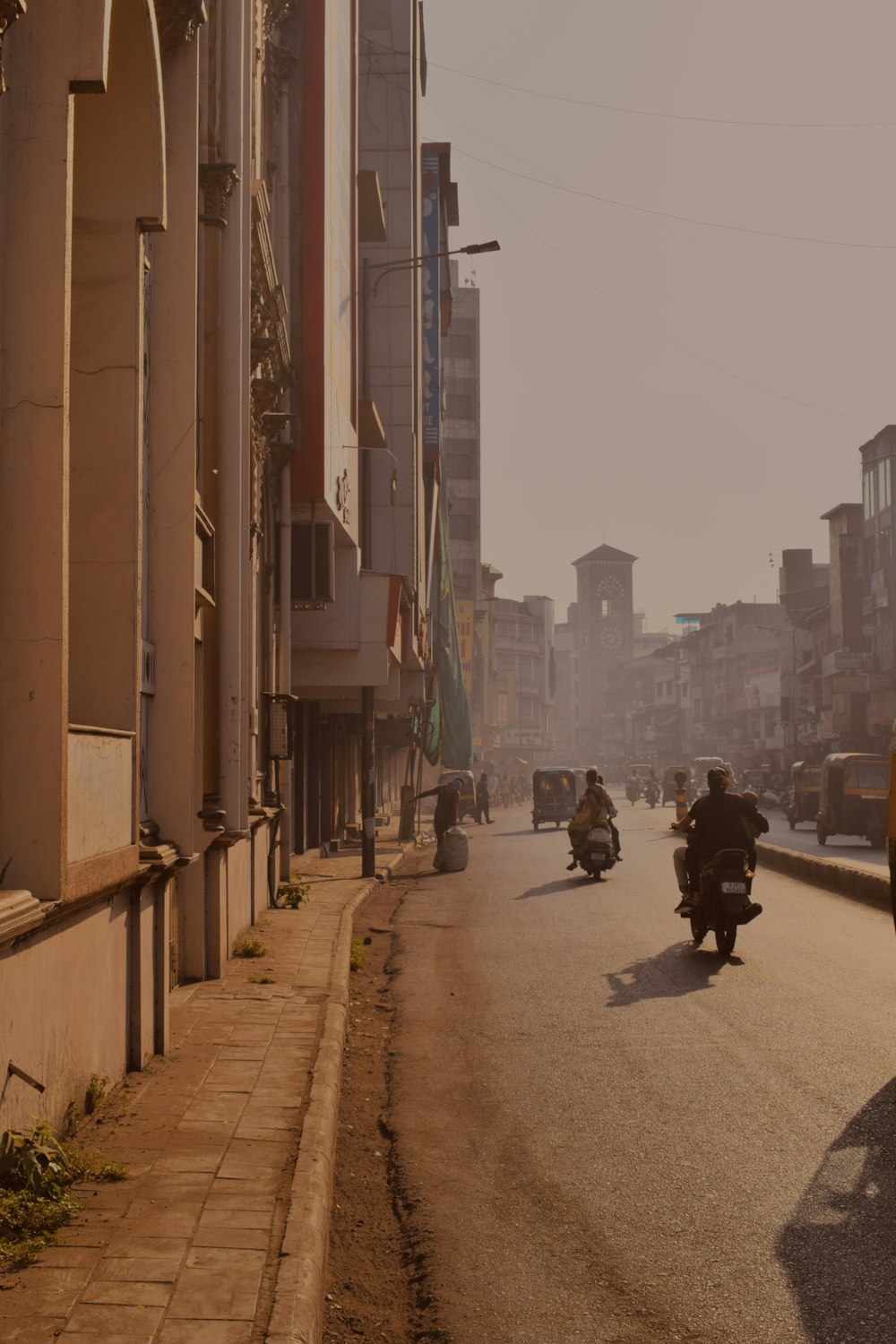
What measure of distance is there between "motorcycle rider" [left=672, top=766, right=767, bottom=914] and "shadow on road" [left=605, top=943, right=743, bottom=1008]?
567mm

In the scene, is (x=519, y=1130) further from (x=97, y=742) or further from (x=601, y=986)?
(x=601, y=986)

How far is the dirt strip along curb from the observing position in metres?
21.1

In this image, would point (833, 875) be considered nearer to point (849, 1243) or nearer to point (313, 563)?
point (313, 563)

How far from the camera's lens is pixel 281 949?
15.1 m

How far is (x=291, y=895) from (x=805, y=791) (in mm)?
30858

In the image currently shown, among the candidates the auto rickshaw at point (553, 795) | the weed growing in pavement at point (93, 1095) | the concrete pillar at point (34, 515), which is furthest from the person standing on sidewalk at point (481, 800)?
the concrete pillar at point (34, 515)

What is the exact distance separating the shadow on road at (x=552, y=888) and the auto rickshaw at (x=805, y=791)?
77.5 feet

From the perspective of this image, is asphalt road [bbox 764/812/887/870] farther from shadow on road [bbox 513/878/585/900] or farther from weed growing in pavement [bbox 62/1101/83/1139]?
weed growing in pavement [bbox 62/1101/83/1139]

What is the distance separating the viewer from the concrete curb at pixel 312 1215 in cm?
471

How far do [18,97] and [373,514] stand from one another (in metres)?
28.2

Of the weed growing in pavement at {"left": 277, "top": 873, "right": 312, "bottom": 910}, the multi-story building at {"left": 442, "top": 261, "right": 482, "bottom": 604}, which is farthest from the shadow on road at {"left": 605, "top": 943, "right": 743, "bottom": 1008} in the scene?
the multi-story building at {"left": 442, "top": 261, "right": 482, "bottom": 604}

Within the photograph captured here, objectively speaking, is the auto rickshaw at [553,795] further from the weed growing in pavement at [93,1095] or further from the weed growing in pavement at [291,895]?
the weed growing in pavement at [93,1095]

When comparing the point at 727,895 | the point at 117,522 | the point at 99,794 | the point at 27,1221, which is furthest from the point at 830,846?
the point at 27,1221

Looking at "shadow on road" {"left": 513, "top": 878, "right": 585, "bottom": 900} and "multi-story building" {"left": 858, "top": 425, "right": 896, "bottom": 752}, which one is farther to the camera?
"multi-story building" {"left": 858, "top": 425, "right": 896, "bottom": 752}
